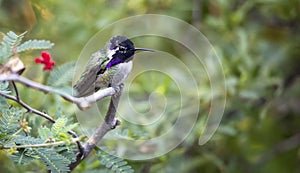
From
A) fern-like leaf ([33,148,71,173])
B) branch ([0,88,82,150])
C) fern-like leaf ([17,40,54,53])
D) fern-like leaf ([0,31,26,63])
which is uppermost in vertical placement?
fern-like leaf ([17,40,54,53])

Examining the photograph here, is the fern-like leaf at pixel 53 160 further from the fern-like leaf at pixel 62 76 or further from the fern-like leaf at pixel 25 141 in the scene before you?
the fern-like leaf at pixel 62 76

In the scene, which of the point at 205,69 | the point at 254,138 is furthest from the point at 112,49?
the point at 254,138

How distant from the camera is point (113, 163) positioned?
3.46ft

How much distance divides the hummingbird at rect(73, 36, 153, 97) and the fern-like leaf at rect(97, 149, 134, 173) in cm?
16

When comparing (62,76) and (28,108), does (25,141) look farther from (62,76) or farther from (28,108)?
(62,76)

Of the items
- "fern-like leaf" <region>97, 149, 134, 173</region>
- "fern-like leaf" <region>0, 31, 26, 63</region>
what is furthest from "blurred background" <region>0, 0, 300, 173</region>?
"fern-like leaf" <region>0, 31, 26, 63</region>

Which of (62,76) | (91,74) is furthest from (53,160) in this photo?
(62,76)

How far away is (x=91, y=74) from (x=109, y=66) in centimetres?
4

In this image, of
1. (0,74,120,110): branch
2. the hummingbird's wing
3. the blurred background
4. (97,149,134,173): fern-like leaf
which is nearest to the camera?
(0,74,120,110): branch

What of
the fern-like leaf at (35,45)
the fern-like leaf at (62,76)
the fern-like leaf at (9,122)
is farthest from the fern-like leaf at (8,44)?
the fern-like leaf at (62,76)

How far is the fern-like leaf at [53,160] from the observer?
0.96 m

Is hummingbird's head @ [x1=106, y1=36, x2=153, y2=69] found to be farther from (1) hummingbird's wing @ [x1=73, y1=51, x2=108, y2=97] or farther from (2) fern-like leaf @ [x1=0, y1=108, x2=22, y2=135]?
(2) fern-like leaf @ [x1=0, y1=108, x2=22, y2=135]

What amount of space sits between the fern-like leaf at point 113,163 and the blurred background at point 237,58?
902 mm

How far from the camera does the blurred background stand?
2143 mm
